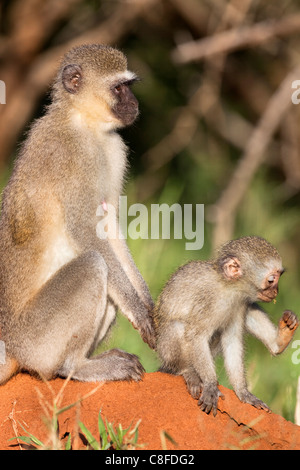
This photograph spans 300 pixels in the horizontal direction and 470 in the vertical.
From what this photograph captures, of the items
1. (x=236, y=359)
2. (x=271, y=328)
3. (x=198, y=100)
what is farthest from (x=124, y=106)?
(x=198, y=100)

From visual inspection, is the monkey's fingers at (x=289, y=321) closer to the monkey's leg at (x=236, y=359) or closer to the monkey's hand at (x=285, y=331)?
the monkey's hand at (x=285, y=331)

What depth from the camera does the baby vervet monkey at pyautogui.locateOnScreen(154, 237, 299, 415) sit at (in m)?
5.47

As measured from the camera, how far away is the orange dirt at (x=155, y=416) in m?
4.95

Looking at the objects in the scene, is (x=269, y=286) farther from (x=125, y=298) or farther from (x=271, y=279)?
(x=125, y=298)

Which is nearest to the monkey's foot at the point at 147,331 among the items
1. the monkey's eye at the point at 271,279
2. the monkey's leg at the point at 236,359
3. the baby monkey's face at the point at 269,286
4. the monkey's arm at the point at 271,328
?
the monkey's leg at the point at 236,359

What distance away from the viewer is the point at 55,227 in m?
5.96

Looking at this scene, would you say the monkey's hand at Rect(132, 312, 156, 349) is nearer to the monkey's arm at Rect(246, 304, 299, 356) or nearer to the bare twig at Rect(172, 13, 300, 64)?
the monkey's arm at Rect(246, 304, 299, 356)

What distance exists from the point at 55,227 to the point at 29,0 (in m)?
6.94

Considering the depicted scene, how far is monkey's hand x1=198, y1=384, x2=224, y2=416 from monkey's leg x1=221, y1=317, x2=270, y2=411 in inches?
9.3

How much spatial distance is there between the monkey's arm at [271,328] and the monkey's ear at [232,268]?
1.27ft

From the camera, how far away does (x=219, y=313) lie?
18.1ft

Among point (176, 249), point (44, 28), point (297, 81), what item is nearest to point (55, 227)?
point (176, 249)

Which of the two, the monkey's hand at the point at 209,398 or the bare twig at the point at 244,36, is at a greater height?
the bare twig at the point at 244,36

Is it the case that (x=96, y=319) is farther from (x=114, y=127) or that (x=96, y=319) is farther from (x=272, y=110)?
(x=272, y=110)
